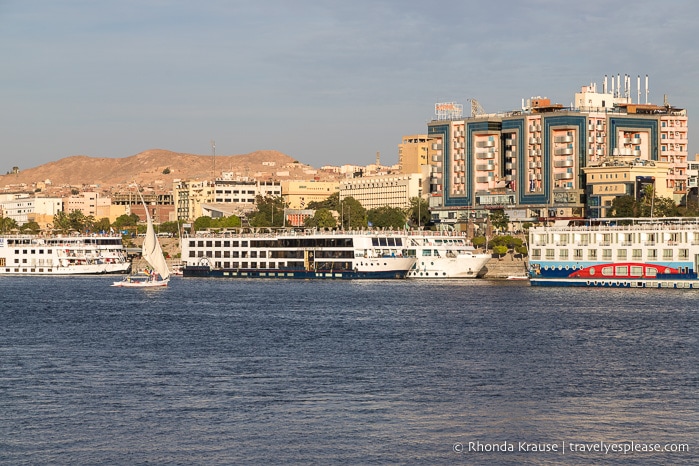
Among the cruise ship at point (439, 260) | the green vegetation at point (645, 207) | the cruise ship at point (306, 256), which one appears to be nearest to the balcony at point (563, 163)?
the green vegetation at point (645, 207)

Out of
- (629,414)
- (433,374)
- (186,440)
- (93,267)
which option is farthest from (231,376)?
(93,267)

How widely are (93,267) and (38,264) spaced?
8.38 m

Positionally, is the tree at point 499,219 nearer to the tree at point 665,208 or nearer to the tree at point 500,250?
the tree at point 500,250

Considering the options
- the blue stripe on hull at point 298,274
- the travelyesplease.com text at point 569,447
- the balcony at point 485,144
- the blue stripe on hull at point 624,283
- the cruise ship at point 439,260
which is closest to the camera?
the travelyesplease.com text at point 569,447

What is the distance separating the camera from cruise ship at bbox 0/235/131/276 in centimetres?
17050

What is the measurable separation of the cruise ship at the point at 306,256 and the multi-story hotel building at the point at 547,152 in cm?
4478

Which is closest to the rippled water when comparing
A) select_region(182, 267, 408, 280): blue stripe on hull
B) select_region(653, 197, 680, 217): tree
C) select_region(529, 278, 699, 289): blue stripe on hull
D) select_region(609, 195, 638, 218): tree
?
select_region(529, 278, 699, 289): blue stripe on hull

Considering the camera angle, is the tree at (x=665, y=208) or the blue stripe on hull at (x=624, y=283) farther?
the tree at (x=665, y=208)

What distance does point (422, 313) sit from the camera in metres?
85.6

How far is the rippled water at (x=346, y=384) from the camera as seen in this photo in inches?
1492

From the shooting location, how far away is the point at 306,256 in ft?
471

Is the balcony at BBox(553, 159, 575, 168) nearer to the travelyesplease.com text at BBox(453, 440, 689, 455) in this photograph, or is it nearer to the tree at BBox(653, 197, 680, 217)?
the tree at BBox(653, 197, 680, 217)

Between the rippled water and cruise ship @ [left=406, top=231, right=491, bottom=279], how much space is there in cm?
5220

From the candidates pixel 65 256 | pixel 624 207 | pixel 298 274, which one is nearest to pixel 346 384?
pixel 298 274
